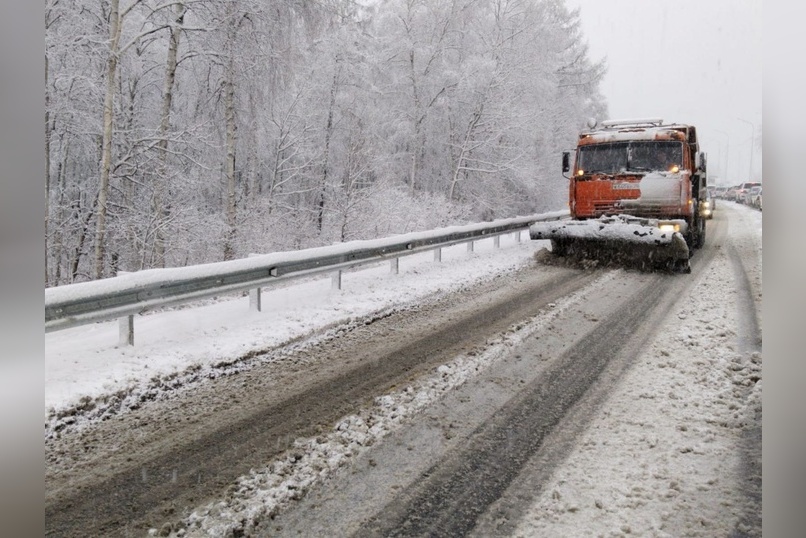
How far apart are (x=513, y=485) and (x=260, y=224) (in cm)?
1667

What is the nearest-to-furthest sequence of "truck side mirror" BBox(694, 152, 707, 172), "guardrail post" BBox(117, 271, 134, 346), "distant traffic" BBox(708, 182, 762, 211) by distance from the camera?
"guardrail post" BBox(117, 271, 134, 346) → "truck side mirror" BBox(694, 152, 707, 172) → "distant traffic" BBox(708, 182, 762, 211)

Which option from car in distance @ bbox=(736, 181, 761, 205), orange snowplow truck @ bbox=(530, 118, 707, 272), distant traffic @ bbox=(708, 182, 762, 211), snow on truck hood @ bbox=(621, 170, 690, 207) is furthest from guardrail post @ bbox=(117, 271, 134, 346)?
car in distance @ bbox=(736, 181, 761, 205)

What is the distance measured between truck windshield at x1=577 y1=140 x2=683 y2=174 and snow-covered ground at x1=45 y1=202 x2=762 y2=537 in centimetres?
411

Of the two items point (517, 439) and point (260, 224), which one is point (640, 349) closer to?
point (517, 439)

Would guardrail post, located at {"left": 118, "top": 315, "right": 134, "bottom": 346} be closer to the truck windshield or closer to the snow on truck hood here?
the snow on truck hood

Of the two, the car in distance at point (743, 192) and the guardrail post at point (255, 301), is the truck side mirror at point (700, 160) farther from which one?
the car in distance at point (743, 192)

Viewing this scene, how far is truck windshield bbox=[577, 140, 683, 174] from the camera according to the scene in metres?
11.3

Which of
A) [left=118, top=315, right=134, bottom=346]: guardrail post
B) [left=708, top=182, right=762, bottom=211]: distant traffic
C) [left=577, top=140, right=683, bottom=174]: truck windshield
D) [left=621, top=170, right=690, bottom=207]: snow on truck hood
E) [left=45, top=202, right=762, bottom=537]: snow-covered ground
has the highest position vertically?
[left=708, top=182, right=762, bottom=211]: distant traffic

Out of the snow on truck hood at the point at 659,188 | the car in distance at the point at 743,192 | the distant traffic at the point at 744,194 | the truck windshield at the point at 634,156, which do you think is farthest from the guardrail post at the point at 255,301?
the car in distance at the point at 743,192

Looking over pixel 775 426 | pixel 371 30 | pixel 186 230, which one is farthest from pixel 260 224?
pixel 775 426

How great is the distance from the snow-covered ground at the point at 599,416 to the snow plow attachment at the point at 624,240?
2.09 m

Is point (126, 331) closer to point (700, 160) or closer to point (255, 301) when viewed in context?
point (255, 301)

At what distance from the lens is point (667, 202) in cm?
1109

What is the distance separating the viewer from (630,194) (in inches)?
448
